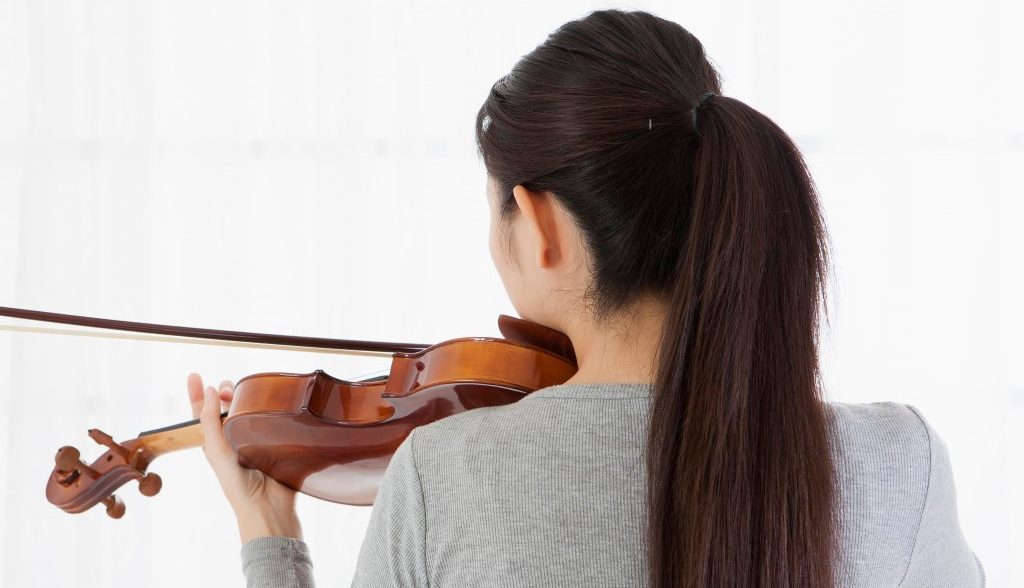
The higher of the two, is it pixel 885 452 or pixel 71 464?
pixel 885 452

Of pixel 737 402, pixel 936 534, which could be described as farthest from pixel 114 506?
pixel 936 534

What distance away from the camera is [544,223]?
0.78 m

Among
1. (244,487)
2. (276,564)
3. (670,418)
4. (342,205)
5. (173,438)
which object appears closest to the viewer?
(670,418)

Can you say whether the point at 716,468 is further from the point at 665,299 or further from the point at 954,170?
the point at 954,170

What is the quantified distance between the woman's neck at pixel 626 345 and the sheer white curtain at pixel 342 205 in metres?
1.33

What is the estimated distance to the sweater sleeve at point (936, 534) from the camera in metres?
0.73

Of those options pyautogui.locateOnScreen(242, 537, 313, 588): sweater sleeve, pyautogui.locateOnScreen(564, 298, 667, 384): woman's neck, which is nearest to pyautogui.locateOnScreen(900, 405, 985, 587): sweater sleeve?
pyautogui.locateOnScreen(564, 298, 667, 384): woman's neck

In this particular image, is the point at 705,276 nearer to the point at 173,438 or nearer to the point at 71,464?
the point at 173,438

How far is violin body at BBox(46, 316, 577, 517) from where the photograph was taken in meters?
0.93

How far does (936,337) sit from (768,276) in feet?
4.96

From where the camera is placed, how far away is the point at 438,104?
6.93 feet

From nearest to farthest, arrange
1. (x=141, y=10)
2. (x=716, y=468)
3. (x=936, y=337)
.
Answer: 1. (x=716, y=468)
2. (x=936, y=337)
3. (x=141, y=10)

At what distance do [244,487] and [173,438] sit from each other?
0.17 meters

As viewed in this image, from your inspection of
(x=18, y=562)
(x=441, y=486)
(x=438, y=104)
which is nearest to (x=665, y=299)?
(x=441, y=486)
